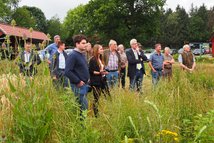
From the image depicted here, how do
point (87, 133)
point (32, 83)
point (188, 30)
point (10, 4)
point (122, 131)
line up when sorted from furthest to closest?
point (188, 30) → point (10, 4) → point (32, 83) → point (122, 131) → point (87, 133)

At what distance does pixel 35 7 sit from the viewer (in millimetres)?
101500

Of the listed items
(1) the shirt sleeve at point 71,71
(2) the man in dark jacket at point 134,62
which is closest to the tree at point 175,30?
(2) the man in dark jacket at point 134,62

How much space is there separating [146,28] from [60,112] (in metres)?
44.7

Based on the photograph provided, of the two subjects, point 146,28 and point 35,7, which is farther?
point 35,7

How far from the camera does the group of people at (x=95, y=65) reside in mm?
5328

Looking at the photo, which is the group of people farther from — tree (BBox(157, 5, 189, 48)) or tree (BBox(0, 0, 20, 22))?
tree (BBox(157, 5, 189, 48))

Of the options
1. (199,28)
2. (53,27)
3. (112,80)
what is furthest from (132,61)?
(53,27)

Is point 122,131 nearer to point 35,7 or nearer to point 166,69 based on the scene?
point 166,69

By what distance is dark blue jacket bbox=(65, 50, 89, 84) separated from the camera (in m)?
5.32

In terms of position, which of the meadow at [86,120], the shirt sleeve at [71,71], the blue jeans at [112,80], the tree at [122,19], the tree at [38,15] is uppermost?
the tree at [38,15]

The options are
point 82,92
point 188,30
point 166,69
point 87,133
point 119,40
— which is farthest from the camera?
point 188,30

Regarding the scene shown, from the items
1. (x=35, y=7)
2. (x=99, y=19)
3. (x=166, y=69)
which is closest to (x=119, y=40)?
(x=99, y=19)

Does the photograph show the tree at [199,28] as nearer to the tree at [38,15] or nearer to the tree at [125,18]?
the tree at [125,18]

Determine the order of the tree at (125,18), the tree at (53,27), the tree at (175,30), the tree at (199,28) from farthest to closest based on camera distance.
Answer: the tree at (53,27) → the tree at (199,28) → the tree at (175,30) → the tree at (125,18)
